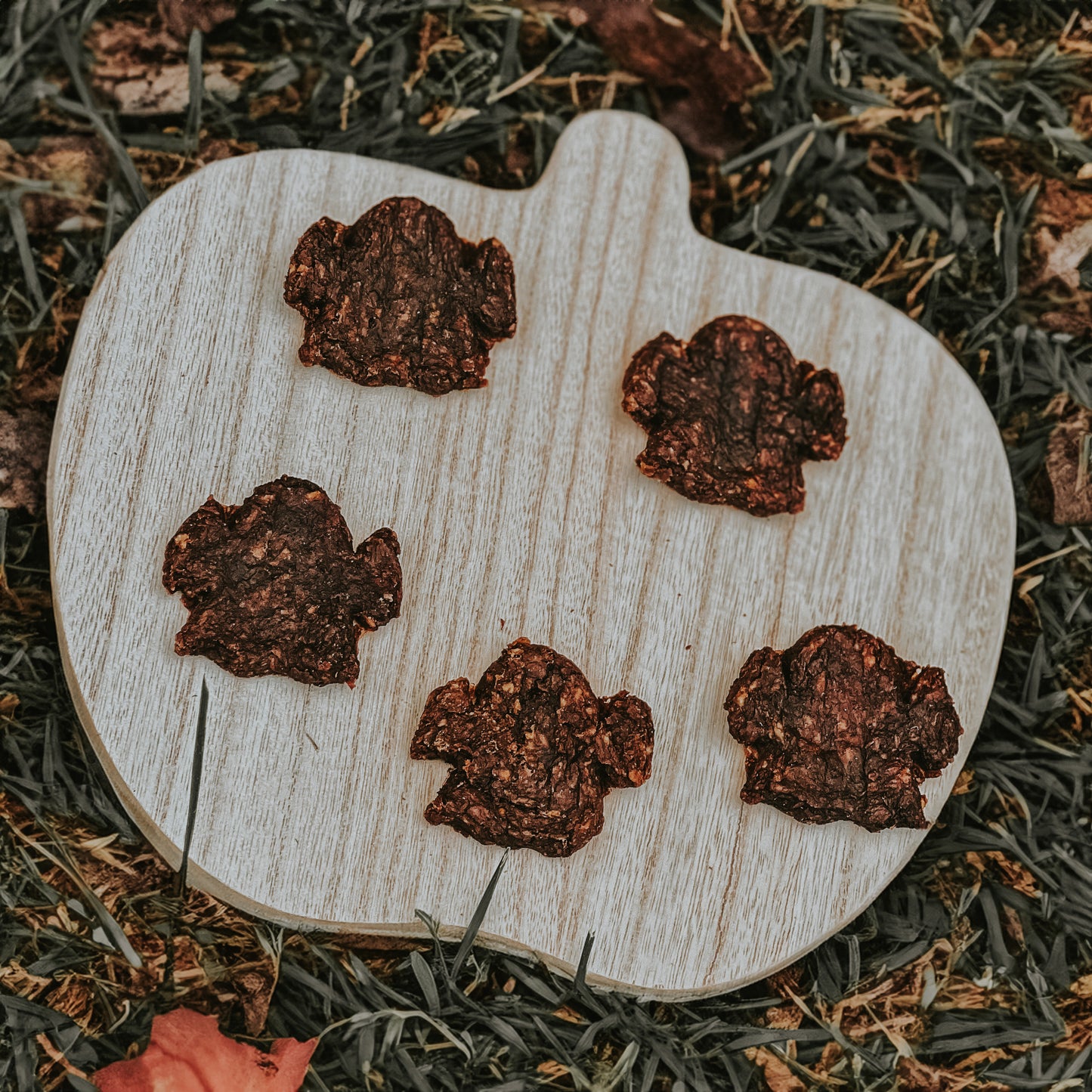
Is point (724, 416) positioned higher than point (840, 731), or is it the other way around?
point (724, 416)

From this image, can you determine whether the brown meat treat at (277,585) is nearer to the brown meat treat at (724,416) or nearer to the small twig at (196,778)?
the small twig at (196,778)

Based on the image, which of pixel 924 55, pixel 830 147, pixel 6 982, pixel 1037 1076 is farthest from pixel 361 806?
pixel 924 55

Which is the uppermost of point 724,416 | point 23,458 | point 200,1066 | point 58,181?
point 58,181

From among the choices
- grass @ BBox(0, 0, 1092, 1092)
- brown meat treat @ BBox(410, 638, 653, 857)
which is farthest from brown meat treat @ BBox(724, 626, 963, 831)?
grass @ BBox(0, 0, 1092, 1092)

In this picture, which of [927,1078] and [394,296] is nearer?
[394,296]

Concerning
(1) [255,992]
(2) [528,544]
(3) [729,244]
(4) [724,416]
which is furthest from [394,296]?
(1) [255,992]

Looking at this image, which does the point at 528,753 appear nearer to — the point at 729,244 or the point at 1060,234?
the point at 729,244

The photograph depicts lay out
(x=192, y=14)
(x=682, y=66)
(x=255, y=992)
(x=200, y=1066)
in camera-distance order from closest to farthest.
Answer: (x=200, y=1066) < (x=255, y=992) < (x=192, y=14) < (x=682, y=66)
